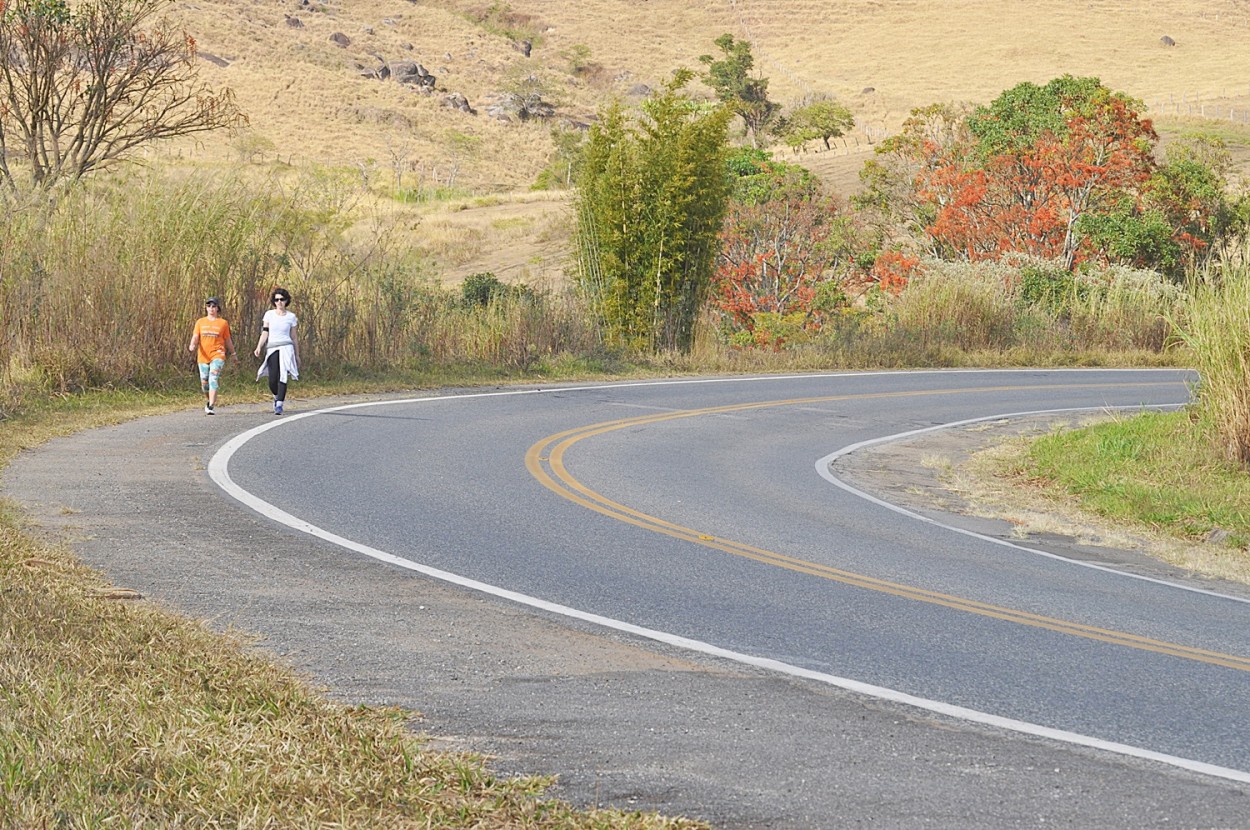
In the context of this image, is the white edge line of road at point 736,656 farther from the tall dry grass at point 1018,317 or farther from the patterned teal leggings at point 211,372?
the tall dry grass at point 1018,317

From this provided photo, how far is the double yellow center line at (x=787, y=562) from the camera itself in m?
7.89

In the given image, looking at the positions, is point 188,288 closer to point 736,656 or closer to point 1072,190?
point 736,656

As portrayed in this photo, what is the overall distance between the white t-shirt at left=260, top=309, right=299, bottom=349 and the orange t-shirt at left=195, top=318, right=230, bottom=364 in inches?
20.5

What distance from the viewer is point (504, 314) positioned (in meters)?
25.5

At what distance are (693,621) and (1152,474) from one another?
7.60 metres

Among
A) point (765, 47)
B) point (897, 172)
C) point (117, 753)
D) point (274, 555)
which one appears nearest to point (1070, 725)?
point (117, 753)

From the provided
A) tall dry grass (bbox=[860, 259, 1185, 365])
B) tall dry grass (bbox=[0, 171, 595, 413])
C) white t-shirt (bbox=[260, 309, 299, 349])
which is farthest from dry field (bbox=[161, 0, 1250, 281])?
white t-shirt (bbox=[260, 309, 299, 349])

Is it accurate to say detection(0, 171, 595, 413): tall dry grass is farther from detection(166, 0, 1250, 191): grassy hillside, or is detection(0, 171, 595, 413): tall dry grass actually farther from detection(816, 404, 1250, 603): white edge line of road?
detection(166, 0, 1250, 191): grassy hillside

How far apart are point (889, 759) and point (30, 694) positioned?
11.1 feet

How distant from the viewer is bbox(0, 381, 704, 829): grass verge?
4719 millimetres

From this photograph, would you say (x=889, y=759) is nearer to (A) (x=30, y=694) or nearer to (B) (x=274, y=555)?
(A) (x=30, y=694)

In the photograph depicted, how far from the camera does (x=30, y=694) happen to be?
223 inches

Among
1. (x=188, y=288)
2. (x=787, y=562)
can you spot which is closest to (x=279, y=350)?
(x=188, y=288)

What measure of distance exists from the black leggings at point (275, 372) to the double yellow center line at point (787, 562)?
3.46 metres
